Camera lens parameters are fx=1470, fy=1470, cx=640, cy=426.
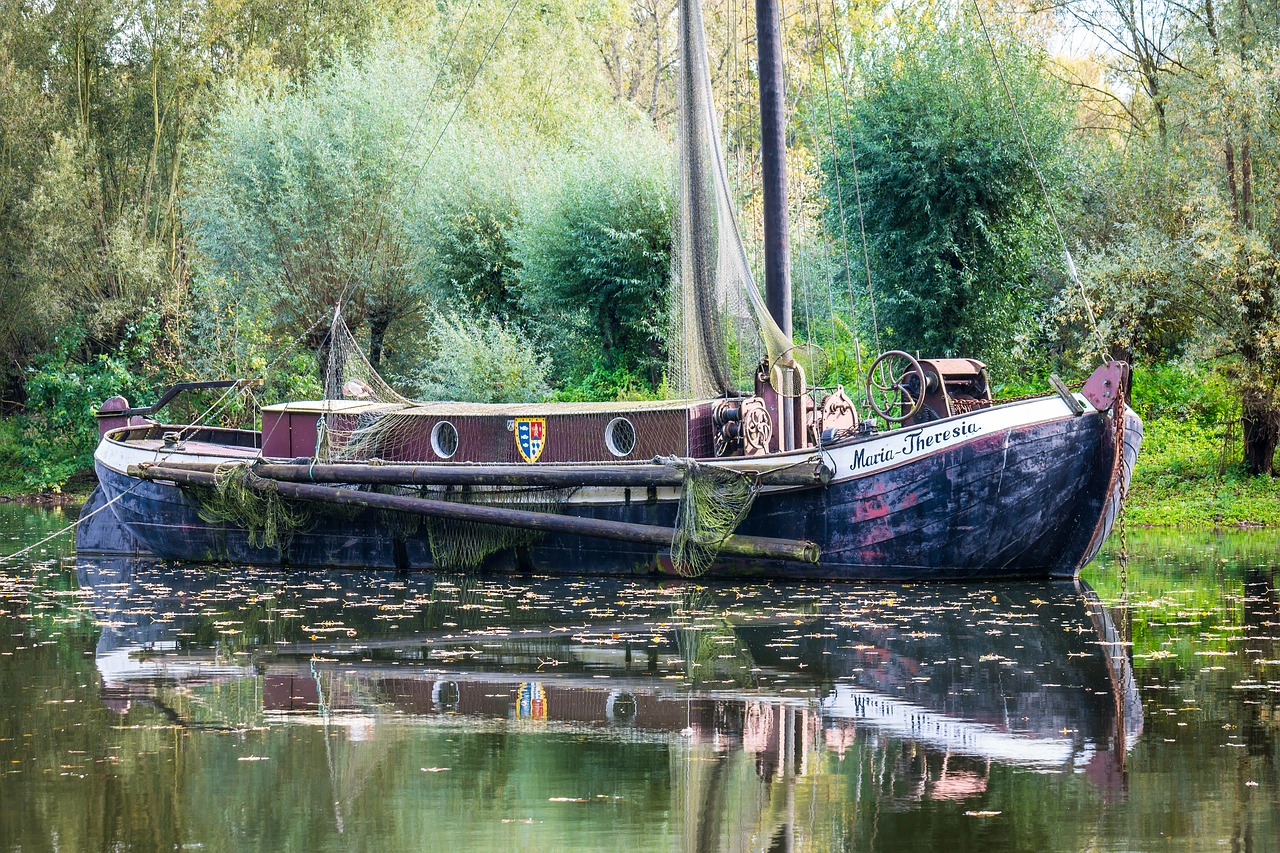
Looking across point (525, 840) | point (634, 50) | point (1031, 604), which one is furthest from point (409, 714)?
Answer: point (634, 50)

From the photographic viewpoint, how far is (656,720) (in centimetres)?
908

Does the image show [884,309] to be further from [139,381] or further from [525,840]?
[525,840]

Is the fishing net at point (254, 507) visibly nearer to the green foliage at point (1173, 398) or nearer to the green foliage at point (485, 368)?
the green foliage at point (485, 368)

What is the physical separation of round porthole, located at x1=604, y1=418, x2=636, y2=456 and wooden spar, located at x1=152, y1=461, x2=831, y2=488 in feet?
1.83

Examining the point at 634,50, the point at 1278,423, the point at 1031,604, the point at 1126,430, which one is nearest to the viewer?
the point at 1031,604

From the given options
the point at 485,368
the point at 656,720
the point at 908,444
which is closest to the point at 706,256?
the point at 908,444

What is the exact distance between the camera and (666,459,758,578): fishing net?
1558cm

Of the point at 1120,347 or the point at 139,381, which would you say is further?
the point at 139,381

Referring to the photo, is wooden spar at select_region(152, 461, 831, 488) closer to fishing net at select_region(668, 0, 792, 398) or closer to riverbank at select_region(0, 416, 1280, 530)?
fishing net at select_region(668, 0, 792, 398)

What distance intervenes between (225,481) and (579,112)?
1981cm

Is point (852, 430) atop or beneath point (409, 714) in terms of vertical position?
atop

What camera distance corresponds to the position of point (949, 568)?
1527 cm

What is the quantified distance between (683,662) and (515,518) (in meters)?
5.85

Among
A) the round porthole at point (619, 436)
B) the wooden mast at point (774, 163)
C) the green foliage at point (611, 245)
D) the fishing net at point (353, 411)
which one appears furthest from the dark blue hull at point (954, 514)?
the green foliage at point (611, 245)
